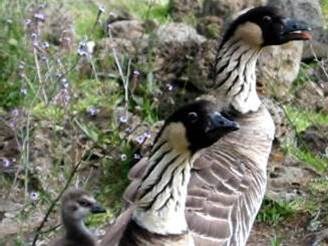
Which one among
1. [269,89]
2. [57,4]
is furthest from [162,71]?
[57,4]

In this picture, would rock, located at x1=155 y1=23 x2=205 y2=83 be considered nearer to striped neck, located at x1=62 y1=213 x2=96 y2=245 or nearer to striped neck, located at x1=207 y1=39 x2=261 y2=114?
striped neck, located at x1=207 y1=39 x2=261 y2=114

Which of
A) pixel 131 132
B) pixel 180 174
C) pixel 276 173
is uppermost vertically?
pixel 180 174

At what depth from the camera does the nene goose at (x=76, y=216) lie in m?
6.30

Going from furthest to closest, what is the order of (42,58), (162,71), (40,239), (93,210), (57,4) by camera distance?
(57,4), (162,71), (42,58), (40,239), (93,210)

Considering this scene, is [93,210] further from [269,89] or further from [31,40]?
[269,89]

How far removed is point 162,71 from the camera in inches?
373

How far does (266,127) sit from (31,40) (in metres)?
1.92

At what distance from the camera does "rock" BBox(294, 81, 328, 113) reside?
32.9ft

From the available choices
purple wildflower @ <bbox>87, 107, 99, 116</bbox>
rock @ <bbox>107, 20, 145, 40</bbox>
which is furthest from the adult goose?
rock @ <bbox>107, 20, 145, 40</bbox>

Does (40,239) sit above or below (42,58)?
below

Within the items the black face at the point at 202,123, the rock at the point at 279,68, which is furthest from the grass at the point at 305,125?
the black face at the point at 202,123

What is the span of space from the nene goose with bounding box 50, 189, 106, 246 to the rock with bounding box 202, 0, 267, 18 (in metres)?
4.20

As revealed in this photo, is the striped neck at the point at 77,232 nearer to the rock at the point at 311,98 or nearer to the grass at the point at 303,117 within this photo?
the grass at the point at 303,117

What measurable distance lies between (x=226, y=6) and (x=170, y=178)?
4.84m
